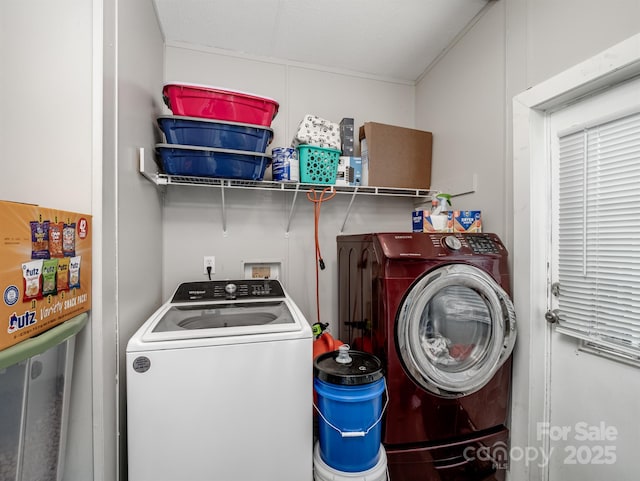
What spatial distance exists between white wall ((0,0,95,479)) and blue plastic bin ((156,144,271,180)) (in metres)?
0.57

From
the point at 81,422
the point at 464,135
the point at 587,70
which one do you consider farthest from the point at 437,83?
the point at 81,422

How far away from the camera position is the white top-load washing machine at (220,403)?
1.02 metres

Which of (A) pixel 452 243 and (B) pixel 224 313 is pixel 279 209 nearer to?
(B) pixel 224 313

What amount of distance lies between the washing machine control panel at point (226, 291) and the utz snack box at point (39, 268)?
0.71m

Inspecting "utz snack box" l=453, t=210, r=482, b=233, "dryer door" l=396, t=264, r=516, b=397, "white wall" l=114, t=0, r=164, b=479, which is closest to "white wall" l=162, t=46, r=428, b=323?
"white wall" l=114, t=0, r=164, b=479

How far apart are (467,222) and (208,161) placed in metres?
1.57

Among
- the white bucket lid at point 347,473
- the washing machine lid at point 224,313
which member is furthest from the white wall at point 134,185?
the white bucket lid at point 347,473

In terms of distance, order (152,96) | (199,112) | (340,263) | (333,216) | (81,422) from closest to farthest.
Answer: (81,422)
(199,112)
(152,96)
(340,263)
(333,216)

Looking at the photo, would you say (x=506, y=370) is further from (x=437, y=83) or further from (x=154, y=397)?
(x=437, y=83)

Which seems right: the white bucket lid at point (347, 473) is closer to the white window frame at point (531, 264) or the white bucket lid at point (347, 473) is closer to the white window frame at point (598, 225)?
the white window frame at point (531, 264)

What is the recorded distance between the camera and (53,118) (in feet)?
3.05

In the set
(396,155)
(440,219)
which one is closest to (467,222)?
(440,219)

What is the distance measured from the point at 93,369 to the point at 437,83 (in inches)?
107

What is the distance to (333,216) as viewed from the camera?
2293 mm
